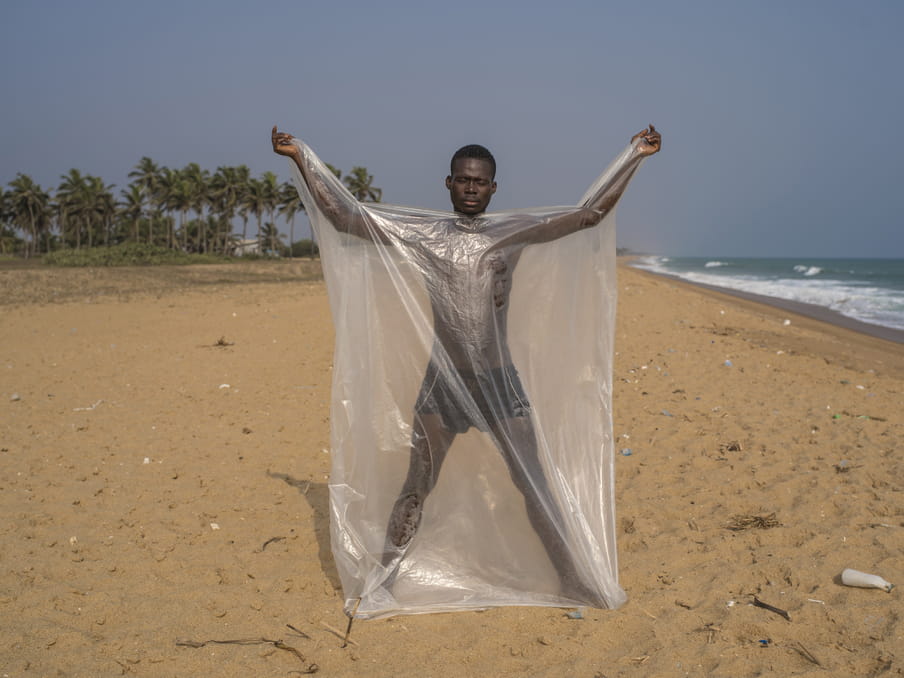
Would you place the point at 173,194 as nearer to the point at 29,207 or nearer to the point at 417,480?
the point at 29,207

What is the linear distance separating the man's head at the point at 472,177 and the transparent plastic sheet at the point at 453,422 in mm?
76

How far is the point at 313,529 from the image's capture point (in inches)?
149

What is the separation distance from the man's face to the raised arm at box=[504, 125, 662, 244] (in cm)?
23

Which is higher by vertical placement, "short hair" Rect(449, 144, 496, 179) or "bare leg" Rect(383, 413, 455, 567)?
"short hair" Rect(449, 144, 496, 179)

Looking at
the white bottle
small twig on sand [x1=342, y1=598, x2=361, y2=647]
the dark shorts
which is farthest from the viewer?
the dark shorts

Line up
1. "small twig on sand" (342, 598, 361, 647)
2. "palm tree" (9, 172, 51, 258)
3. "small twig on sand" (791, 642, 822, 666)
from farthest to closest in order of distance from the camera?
"palm tree" (9, 172, 51, 258) → "small twig on sand" (342, 598, 361, 647) → "small twig on sand" (791, 642, 822, 666)

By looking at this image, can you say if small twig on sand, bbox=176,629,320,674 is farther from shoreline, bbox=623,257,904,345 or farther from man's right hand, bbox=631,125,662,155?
shoreline, bbox=623,257,904,345

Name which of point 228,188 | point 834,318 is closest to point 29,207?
point 228,188

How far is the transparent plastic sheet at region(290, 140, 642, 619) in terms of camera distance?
2830 mm

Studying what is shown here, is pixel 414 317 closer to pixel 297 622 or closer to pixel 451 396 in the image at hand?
pixel 451 396

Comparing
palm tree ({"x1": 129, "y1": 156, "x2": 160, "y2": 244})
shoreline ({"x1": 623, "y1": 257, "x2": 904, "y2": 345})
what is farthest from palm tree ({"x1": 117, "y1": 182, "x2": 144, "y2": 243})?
shoreline ({"x1": 623, "y1": 257, "x2": 904, "y2": 345})

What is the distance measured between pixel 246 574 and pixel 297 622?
2.00ft

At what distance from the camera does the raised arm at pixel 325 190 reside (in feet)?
9.37

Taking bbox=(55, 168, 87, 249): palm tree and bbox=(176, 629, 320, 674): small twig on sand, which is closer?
bbox=(176, 629, 320, 674): small twig on sand
